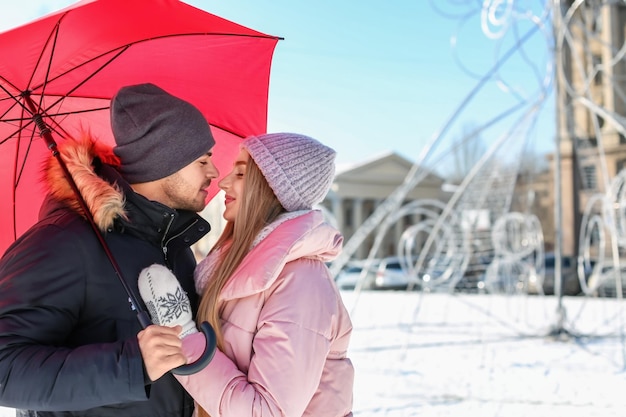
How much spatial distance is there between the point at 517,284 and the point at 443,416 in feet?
22.9

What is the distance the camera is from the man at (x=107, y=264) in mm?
1316

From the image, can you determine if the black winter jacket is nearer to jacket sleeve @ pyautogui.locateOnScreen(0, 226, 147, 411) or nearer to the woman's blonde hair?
jacket sleeve @ pyautogui.locateOnScreen(0, 226, 147, 411)

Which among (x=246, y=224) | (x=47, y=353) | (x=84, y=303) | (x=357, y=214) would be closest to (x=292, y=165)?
(x=246, y=224)

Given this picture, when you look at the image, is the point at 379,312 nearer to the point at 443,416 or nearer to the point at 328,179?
the point at 443,416

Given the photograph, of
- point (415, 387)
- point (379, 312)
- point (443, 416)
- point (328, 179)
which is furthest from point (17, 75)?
point (379, 312)

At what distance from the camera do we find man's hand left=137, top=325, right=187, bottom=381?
1.30m

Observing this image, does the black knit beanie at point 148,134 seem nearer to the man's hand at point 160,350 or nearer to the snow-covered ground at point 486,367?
the man's hand at point 160,350

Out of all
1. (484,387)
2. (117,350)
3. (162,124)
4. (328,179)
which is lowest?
(484,387)

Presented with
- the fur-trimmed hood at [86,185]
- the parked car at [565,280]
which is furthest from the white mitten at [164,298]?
the parked car at [565,280]

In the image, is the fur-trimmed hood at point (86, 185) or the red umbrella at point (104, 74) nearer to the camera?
the fur-trimmed hood at point (86, 185)

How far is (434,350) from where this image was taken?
7.05 meters

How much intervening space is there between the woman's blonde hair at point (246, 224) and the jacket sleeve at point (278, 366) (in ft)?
0.57

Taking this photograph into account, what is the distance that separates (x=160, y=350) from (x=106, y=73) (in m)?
1.24

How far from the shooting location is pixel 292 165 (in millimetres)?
1793
